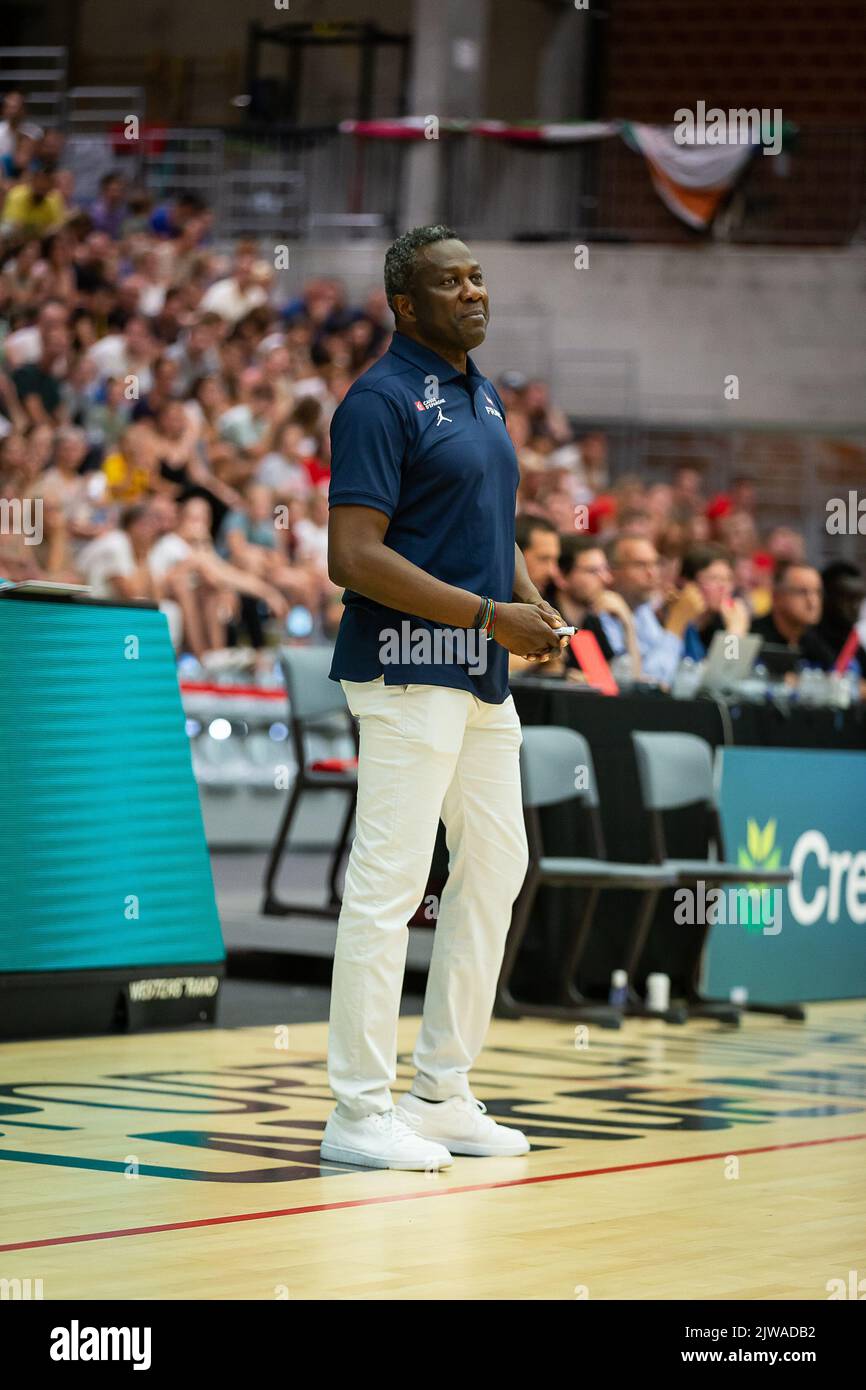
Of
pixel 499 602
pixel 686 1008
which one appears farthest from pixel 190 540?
pixel 499 602

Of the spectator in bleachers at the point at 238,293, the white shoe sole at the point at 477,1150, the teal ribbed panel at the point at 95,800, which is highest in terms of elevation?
the spectator in bleachers at the point at 238,293

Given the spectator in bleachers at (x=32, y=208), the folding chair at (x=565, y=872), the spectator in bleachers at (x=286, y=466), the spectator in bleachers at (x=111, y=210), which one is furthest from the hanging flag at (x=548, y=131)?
the folding chair at (x=565, y=872)

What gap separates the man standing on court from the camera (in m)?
4.46

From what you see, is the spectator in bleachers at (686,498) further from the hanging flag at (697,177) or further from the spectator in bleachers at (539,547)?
the spectator in bleachers at (539,547)

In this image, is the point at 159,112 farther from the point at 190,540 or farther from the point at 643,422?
the point at 190,540

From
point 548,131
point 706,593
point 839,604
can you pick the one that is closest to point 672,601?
point 706,593

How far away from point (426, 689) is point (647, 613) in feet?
18.1

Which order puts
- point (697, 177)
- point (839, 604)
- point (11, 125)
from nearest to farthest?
point (839, 604)
point (11, 125)
point (697, 177)

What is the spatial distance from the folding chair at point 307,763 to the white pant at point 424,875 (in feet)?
13.0

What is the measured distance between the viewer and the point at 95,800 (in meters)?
6.45

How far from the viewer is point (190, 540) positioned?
42.9ft

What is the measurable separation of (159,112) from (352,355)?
19.0ft

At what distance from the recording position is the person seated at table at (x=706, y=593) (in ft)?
32.4

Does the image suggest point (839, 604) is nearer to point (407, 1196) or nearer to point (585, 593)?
point (585, 593)
